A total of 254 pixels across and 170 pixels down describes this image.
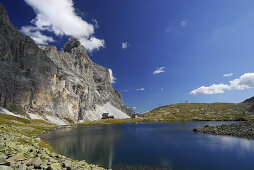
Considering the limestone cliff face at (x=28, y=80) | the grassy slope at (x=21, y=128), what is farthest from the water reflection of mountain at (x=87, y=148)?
the limestone cliff face at (x=28, y=80)

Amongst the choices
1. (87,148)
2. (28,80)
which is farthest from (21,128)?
(28,80)

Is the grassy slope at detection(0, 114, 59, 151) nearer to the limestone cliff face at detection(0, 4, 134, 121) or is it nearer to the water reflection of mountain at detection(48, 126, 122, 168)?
the water reflection of mountain at detection(48, 126, 122, 168)

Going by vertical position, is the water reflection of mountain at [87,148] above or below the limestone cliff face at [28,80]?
below

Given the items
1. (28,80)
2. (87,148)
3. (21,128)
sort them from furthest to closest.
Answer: (28,80) → (21,128) → (87,148)

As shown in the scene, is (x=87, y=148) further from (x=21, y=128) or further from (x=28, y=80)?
(x=28, y=80)

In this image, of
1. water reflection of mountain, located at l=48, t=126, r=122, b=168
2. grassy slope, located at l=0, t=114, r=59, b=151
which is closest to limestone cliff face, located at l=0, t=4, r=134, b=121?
grassy slope, located at l=0, t=114, r=59, b=151

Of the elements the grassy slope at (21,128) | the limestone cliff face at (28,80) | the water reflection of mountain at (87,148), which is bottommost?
the water reflection of mountain at (87,148)

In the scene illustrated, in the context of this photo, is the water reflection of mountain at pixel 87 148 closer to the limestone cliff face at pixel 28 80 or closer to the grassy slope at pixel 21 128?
the grassy slope at pixel 21 128

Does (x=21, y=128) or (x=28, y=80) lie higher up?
(x=28, y=80)

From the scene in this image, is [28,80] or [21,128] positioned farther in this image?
[28,80]

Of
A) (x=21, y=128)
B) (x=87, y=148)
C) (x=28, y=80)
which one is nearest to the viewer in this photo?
(x=87, y=148)

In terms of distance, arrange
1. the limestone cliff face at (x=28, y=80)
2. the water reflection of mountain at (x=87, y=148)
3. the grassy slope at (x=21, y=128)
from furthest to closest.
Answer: the limestone cliff face at (x=28, y=80)
the grassy slope at (x=21, y=128)
the water reflection of mountain at (x=87, y=148)

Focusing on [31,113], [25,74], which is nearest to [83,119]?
[31,113]

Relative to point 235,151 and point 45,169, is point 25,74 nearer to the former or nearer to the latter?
point 45,169
